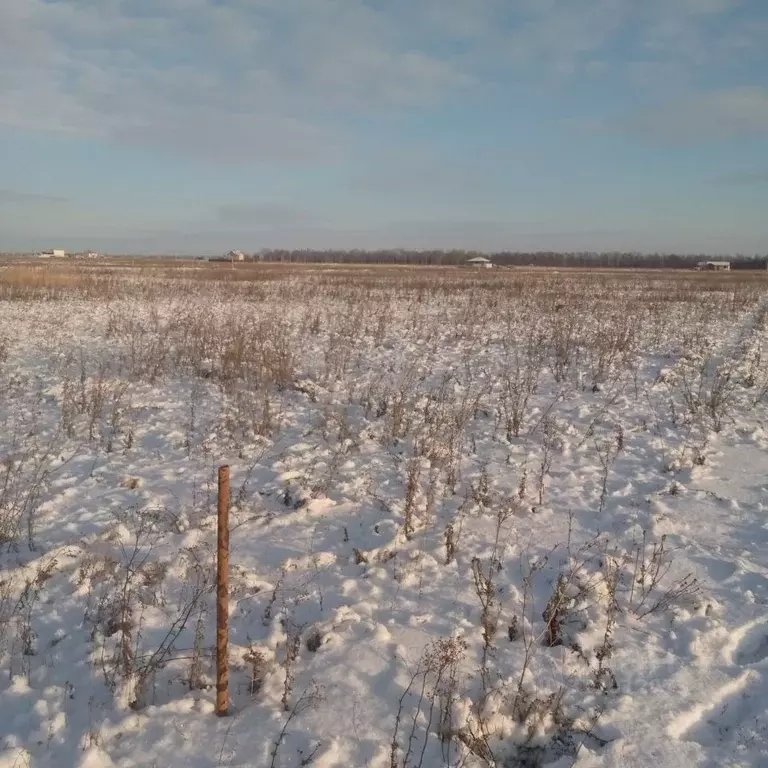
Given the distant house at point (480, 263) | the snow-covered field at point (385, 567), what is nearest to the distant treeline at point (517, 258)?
the distant house at point (480, 263)

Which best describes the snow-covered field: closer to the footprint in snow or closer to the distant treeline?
the footprint in snow

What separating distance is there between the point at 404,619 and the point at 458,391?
4998mm

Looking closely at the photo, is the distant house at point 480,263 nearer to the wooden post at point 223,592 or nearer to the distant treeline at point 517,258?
the distant treeline at point 517,258

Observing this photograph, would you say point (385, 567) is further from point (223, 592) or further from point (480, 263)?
point (480, 263)

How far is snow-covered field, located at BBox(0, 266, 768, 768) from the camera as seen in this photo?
2.79 meters

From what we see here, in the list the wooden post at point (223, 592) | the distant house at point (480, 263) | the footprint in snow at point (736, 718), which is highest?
the distant house at point (480, 263)

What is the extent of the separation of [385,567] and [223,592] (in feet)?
5.37

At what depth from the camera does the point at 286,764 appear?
2.58m

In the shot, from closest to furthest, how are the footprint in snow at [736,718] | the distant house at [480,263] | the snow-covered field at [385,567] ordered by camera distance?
the footprint in snow at [736,718] < the snow-covered field at [385,567] < the distant house at [480,263]

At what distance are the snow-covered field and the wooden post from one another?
123 millimetres

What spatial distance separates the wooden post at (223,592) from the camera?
2709mm

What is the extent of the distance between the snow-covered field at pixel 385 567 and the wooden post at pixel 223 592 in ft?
0.40

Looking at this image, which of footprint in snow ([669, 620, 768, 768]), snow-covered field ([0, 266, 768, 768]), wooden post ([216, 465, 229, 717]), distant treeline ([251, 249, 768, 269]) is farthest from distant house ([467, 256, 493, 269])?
wooden post ([216, 465, 229, 717])

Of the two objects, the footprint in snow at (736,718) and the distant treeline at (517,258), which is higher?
the distant treeline at (517,258)
